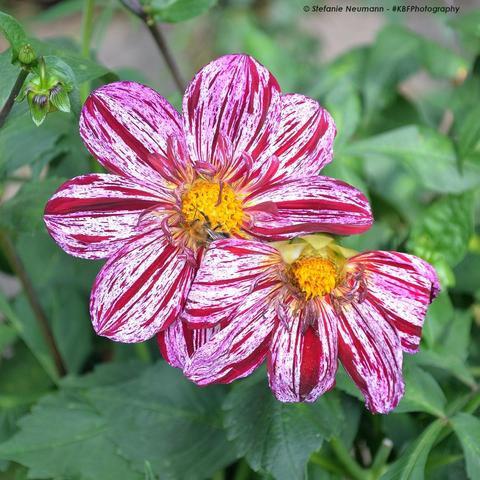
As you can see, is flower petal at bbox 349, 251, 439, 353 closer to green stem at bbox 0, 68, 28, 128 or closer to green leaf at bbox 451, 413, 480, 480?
green leaf at bbox 451, 413, 480, 480

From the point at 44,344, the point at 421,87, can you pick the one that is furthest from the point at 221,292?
the point at 421,87

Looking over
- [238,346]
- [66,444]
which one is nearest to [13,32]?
[238,346]

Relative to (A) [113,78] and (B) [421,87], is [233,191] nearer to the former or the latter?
(A) [113,78]

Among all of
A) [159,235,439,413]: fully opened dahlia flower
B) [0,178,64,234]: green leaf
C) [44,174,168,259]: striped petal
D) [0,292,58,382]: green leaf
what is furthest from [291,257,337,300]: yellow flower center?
[0,292,58,382]: green leaf

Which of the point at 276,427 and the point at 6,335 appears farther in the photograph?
the point at 6,335

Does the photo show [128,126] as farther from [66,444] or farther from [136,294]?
[66,444]

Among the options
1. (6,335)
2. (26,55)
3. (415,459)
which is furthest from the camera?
(6,335)

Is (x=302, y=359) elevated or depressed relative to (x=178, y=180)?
depressed

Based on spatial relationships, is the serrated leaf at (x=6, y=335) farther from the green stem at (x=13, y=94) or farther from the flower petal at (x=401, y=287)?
the flower petal at (x=401, y=287)
